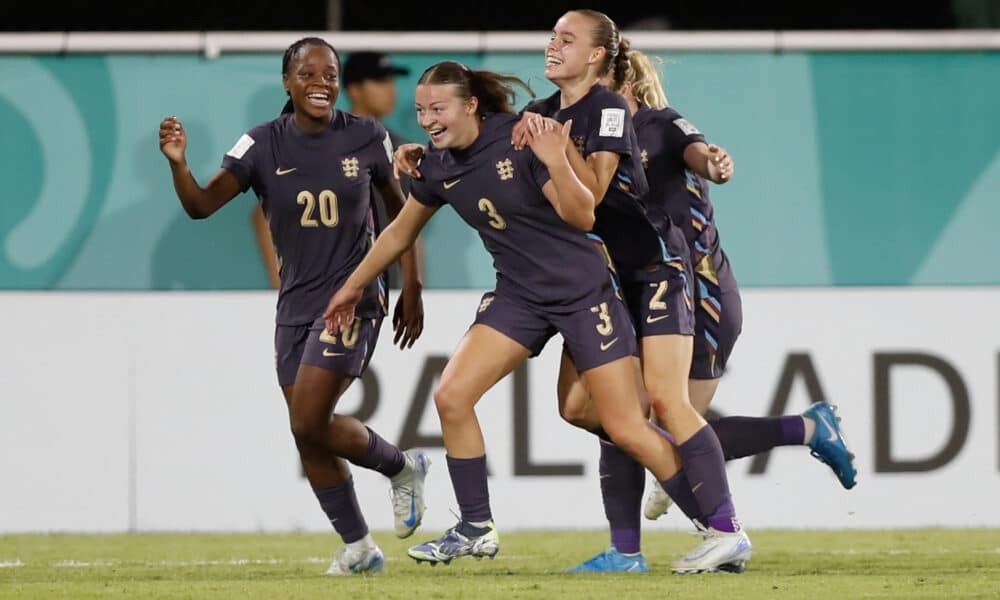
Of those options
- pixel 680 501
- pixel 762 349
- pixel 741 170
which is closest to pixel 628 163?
pixel 680 501

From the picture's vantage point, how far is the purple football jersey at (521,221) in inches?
225

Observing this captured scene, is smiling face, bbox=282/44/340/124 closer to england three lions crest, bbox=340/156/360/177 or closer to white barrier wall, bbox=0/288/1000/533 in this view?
england three lions crest, bbox=340/156/360/177

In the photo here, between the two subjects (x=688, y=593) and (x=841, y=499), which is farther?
(x=841, y=499)

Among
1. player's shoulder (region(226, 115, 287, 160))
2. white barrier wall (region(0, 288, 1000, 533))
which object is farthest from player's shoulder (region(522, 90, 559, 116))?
white barrier wall (region(0, 288, 1000, 533))

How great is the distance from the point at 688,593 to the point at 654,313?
110cm

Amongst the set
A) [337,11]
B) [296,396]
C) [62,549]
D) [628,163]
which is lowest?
[62,549]

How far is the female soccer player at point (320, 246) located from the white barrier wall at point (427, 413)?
191cm

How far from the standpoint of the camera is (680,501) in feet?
19.2

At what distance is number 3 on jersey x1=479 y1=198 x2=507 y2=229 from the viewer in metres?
5.74

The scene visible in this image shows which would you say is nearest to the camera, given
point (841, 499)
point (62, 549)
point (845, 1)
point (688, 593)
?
point (688, 593)

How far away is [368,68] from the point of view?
10078 millimetres

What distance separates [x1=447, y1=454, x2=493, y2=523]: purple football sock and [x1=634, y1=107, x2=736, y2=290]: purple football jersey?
1098mm

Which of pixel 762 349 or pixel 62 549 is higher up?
pixel 762 349

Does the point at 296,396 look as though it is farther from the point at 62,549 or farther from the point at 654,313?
the point at 62,549
